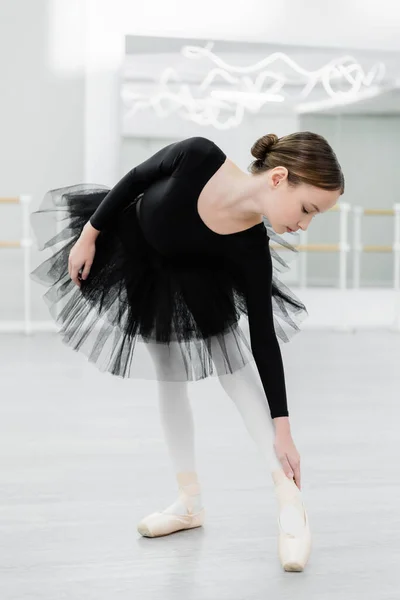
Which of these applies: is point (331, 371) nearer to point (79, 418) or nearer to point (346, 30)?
point (79, 418)

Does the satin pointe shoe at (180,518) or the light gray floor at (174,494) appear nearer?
the light gray floor at (174,494)

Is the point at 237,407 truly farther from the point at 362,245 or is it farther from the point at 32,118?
the point at 362,245

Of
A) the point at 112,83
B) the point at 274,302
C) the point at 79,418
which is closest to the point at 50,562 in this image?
the point at 274,302

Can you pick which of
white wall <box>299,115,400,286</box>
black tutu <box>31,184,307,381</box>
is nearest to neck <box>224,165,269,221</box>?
black tutu <box>31,184,307,381</box>

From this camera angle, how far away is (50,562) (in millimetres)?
1435

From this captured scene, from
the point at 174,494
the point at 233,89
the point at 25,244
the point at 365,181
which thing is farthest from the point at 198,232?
the point at 365,181

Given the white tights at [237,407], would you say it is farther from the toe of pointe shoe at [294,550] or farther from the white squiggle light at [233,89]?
the white squiggle light at [233,89]

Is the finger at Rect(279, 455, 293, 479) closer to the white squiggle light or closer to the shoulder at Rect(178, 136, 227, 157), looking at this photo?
the shoulder at Rect(178, 136, 227, 157)

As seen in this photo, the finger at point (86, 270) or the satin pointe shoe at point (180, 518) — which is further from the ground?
the finger at point (86, 270)

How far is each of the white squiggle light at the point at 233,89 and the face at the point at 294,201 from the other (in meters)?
3.60

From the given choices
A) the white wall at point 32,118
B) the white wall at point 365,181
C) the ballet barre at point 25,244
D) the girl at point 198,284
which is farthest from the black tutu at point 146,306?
the white wall at point 365,181

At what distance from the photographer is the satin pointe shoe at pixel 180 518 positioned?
5.16 ft

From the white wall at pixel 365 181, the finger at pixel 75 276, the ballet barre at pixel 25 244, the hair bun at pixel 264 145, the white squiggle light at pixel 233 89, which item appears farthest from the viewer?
the white wall at pixel 365 181

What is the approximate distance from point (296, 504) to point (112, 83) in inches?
144
